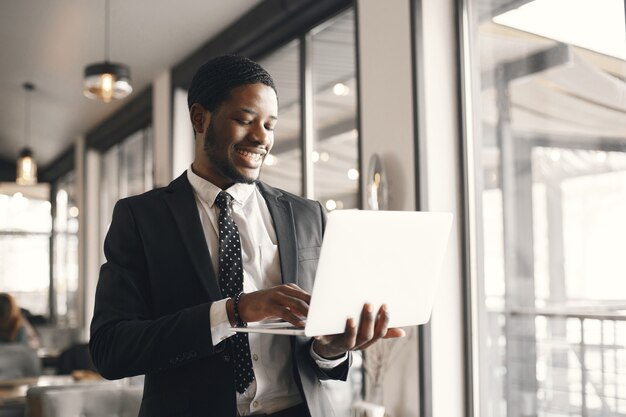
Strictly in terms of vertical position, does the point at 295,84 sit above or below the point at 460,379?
above

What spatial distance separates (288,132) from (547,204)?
2309 mm

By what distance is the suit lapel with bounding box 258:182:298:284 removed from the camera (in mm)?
1434

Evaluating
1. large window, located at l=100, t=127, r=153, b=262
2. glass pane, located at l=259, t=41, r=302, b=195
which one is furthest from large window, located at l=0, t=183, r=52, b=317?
glass pane, located at l=259, t=41, r=302, b=195

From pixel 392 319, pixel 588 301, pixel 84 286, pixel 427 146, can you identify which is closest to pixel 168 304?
pixel 392 319

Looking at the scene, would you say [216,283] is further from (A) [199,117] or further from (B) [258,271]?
(A) [199,117]

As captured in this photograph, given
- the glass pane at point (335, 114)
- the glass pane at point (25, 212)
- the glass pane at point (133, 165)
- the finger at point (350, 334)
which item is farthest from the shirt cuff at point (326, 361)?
the glass pane at point (25, 212)

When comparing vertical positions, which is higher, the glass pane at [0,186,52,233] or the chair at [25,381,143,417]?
the glass pane at [0,186,52,233]

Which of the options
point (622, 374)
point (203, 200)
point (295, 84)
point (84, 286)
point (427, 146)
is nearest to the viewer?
point (203, 200)

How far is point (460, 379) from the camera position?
3.51m

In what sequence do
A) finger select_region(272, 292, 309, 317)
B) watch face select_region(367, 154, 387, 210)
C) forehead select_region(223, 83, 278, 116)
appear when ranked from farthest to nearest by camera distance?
1. watch face select_region(367, 154, 387, 210)
2. forehead select_region(223, 83, 278, 116)
3. finger select_region(272, 292, 309, 317)

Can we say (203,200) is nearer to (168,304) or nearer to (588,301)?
(168,304)

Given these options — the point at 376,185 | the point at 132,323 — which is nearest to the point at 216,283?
the point at 132,323

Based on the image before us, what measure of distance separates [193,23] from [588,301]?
380cm

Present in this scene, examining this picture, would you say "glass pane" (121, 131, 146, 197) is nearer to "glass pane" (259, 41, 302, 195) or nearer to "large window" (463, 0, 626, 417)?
"glass pane" (259, 41, 302, 195)
